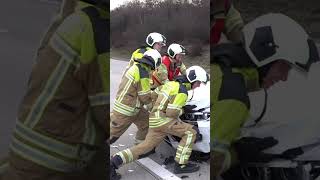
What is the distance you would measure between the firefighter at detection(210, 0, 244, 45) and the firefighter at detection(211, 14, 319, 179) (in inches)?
1.2

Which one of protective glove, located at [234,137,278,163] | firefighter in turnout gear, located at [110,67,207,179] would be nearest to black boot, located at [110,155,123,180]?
firefighter in turnout gear, located at [110,67,207,179]

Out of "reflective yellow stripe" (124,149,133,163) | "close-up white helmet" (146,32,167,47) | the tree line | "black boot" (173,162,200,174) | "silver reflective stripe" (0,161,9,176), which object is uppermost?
the tree line

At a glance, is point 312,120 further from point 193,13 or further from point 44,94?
point 44,94

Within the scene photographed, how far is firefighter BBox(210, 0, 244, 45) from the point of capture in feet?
3.88

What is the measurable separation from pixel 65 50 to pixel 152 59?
0.91 feet

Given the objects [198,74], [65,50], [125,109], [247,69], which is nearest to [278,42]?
[247,69]

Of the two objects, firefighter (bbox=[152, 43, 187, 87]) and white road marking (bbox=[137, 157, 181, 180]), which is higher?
firefighter (bbox=[152, 43, 187, 87])

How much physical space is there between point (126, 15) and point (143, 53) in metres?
0.13

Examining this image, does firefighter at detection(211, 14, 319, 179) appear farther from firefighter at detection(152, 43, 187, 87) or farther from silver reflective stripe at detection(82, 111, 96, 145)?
silver reflective stripe at detection(82, 111, 96, 145)

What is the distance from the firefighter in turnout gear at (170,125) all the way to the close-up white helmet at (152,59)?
0.24ft

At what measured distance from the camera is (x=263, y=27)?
127 cm

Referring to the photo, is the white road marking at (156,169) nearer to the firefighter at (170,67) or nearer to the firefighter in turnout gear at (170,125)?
the firefighter in turnout gear at (170,125)

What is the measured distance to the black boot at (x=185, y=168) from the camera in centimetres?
125

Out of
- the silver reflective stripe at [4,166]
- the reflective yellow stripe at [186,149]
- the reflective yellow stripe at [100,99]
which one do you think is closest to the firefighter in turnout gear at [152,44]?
the reflective yellow stripe at [100,99]
